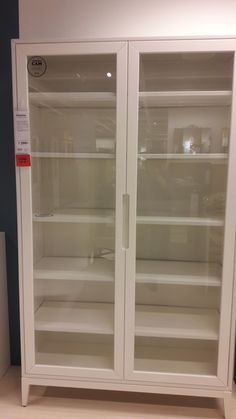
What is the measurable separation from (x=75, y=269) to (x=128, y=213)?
1.98 ft

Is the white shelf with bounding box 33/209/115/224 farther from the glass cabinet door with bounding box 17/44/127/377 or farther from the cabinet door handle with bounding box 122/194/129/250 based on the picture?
the cabinet door handle with bounding box 122/194/129/250

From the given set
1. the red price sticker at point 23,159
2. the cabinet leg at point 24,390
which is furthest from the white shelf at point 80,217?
the cabinet leg at point 24,390

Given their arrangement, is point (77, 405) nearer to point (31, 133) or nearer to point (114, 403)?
point (114, 403)

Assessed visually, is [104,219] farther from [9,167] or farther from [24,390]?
[24,390]

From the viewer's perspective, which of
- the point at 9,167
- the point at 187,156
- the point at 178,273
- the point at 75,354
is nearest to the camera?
the point at 187,156

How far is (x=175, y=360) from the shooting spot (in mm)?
2070

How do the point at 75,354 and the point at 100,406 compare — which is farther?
the point at 75,354

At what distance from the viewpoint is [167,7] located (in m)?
1.96

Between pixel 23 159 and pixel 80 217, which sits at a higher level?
pixel 23 159

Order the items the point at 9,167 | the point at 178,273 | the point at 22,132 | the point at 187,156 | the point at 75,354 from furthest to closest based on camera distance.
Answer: the point at 9,167 < the point at 75,354 < the point at 178,273 < the point at 187,156 < the point at 22,132

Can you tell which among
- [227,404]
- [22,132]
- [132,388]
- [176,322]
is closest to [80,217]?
[22,132]

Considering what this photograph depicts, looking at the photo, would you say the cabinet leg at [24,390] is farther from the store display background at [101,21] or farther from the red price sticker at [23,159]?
the store display background at [101,21]

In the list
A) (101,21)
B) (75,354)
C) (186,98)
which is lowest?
(75,354)

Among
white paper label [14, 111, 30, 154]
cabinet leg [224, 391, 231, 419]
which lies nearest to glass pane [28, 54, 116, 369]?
white paper label [14, 111, 30, 154]
